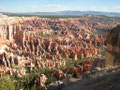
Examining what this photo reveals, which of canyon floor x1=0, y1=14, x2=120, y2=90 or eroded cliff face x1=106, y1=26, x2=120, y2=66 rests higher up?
eroded cliff face x1=106, y1=26, x2=120, y2=66

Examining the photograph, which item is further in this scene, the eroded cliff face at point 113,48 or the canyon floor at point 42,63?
the canyon floor at point 42,63

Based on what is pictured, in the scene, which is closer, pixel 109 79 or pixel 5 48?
pixel 109 79

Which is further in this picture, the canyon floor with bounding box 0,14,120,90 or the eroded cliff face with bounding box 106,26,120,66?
the canyon floor with bounding box 0,14,120,90

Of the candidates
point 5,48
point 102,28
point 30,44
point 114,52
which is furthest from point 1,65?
point 102,28

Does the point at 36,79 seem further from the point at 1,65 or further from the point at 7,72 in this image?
the point at 1,65

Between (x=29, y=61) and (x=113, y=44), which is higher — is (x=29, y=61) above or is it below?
below

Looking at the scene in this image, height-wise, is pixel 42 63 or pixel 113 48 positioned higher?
pixel 113 48

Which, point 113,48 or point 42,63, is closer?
point 113,48

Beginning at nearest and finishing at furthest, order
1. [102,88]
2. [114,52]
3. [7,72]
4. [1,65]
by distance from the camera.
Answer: [102,88], [114,52], [7,72], [1,65]
